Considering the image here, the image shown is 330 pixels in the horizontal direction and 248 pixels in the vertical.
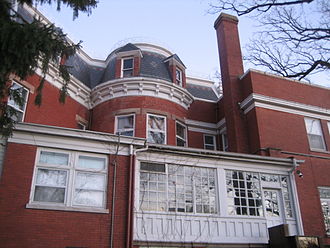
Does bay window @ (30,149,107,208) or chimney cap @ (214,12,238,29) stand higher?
chimney cap @ (214,12,238,29)

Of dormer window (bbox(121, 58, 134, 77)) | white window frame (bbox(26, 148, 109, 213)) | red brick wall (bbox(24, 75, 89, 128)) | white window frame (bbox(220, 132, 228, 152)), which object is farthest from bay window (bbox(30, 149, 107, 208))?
white window frame (bbox(220, 132, 228, 152))

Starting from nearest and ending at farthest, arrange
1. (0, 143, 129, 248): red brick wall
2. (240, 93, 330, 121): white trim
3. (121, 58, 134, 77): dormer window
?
1. (0, 143, 129, 248): red brick wall
2. (240, 93, 330, 121): white trim
3. (121, 58, 134, 77): dormer window

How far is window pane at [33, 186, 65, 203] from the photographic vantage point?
1089 centimetres

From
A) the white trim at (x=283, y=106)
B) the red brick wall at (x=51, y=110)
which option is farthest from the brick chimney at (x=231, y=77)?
the red brick wall at (x=51, y=110)

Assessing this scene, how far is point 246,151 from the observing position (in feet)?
56.5

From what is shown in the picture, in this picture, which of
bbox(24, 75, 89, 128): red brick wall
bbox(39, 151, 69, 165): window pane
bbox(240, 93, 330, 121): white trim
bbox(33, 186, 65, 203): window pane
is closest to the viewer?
bbox(33, 186, 65, 203): window pane

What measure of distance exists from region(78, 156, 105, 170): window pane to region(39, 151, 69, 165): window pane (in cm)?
45

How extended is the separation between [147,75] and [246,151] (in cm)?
640

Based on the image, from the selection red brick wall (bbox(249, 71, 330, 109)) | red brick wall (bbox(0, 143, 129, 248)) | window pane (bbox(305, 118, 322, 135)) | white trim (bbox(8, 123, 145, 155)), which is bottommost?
red brick wall (bbox(0, 143, 129, 248))

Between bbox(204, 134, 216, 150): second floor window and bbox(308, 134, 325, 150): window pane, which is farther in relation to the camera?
bbox(204, 134, 216, 150): second floor window

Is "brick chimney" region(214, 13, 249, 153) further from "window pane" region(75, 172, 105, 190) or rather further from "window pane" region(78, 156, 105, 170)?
"window pane" region(75, 172, 105, 190)

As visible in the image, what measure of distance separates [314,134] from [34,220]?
13905mm

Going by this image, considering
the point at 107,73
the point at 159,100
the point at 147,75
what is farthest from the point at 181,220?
the point at 107,73

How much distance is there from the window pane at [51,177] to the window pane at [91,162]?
0.64 meters
